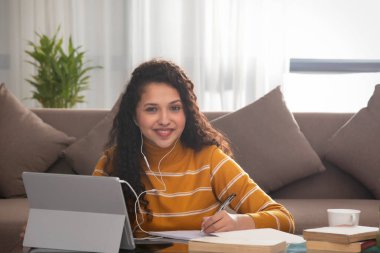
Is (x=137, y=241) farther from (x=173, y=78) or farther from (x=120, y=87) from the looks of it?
(x=120, y=87)

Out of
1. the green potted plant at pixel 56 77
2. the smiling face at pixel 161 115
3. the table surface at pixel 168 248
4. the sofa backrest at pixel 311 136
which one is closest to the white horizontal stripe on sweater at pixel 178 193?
the smiling face at pixel 161 115

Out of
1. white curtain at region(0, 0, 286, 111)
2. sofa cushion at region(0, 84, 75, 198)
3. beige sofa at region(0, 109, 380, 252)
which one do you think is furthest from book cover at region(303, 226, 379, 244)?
white curtain at region(0, 0, 286, 111)

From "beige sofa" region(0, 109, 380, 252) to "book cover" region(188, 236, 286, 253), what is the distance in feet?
4.60

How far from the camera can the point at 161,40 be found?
5.74 metres

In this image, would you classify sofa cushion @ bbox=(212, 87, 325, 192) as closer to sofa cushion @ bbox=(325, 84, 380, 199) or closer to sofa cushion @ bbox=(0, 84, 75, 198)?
sofa cushion @ bbox=(325, 84, 380, 199)

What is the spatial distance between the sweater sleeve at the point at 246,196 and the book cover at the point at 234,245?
35 cm

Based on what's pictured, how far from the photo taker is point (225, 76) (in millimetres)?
5723

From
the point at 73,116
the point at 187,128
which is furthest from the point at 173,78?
the point at 73,116

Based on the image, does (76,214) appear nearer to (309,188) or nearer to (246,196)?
(246,196)

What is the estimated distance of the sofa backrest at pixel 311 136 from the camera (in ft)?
11.4

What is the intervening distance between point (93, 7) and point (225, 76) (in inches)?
43.6

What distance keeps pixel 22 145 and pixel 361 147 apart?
154cm

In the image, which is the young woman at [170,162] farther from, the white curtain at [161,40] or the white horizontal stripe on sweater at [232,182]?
the white curtain at [161,40]

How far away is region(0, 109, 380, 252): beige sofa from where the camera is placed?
3025 mm
